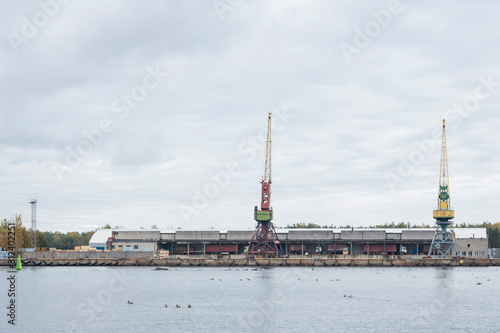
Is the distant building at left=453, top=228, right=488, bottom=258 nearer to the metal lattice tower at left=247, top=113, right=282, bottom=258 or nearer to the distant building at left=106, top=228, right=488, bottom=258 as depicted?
the distant building at left=106, top=228, right=488, bottom=258

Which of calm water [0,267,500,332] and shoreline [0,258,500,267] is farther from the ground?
shoreline [0,258,500,267]

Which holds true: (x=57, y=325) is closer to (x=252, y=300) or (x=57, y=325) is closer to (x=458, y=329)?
(x=252, y=300)

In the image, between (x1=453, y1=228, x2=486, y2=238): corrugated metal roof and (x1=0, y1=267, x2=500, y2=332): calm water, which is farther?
(x1=453, y1=228, x2=486, y2=238): corrugated metal roof

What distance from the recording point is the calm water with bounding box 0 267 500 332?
65.7m

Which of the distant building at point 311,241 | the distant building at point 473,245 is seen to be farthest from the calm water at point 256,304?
the distant building at point 473,245

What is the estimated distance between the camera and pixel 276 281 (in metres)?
115

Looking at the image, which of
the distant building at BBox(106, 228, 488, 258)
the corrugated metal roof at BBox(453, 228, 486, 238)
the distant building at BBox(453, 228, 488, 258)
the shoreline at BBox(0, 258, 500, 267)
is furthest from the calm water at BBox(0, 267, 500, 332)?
the corrugated metal roof at BBox(453, 228, 486, 238)

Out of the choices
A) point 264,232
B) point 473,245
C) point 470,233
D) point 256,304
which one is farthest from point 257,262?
point 256,304

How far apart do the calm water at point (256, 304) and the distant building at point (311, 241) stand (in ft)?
213

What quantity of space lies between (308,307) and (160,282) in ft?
134

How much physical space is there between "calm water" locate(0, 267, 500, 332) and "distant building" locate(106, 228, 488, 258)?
6489 centimetres

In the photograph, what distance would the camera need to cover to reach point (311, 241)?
18975cm

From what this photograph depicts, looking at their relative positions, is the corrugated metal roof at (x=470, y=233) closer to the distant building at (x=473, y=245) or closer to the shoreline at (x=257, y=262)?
the distant building at (x=473, y=245)

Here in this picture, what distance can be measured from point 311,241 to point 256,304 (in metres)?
108
